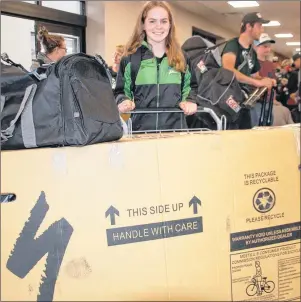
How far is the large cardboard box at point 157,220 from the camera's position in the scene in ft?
4.38

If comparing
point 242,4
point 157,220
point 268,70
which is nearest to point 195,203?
point 157,220

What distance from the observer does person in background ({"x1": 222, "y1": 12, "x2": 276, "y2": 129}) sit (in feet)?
9.52

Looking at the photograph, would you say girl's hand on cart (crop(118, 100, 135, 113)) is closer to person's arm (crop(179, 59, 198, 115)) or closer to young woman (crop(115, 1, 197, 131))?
young woman (crop(115, 1, 197, 131))

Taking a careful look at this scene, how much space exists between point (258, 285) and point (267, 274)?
0.19ft

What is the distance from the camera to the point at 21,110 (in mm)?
1295

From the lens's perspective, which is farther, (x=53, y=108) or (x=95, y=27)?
(x=95, y=27)

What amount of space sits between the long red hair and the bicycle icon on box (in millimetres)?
961

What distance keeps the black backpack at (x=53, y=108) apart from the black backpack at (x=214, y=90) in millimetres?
1600

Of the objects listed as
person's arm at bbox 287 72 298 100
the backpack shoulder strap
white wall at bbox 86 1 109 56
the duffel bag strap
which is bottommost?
the duffel bag strap

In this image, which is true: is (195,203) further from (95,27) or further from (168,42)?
(95,27)

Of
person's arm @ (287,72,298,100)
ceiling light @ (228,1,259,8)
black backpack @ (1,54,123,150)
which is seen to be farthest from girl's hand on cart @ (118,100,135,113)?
ceiling light @ (228,1,259,8)

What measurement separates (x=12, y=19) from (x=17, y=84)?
3.63m

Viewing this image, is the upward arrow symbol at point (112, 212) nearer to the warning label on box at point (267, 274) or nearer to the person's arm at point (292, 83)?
the warning label on box at point (267, 274)

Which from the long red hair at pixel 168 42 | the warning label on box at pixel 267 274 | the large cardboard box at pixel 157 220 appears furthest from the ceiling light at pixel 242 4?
the warning label on box at pixel 267 274
